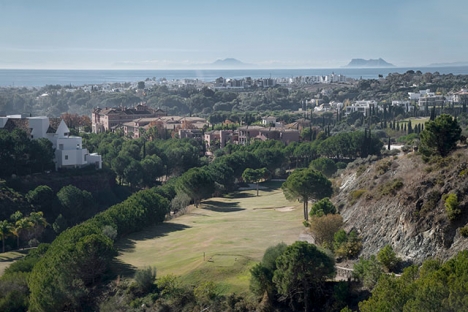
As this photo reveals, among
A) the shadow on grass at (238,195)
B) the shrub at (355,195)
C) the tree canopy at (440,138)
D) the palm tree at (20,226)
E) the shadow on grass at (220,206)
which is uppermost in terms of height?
the tree canopy at (440,138)

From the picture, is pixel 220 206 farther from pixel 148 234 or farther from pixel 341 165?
pixel 341 165

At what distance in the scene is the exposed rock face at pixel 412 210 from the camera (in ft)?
107

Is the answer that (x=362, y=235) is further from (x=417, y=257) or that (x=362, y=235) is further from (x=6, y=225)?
(x=6, y=225)

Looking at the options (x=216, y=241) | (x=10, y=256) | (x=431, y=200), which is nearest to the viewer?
(x=431, y=200)

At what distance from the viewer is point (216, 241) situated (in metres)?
42.8

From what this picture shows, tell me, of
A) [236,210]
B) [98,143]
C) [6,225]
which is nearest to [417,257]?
[236,210]

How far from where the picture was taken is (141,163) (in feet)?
236

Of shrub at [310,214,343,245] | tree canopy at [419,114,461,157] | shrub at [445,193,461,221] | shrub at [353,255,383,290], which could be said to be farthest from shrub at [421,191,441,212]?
shrub at [310,214,343,245]

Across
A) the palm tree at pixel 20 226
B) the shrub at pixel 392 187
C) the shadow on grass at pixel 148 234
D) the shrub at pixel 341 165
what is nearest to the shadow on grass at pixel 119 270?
the shadow on grass at pixel 148 234

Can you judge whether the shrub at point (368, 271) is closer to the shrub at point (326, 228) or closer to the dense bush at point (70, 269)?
the shrub at point (326, 228)

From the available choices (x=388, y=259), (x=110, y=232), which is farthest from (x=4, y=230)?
(x=388, y=259)

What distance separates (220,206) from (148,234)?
13.7 metres

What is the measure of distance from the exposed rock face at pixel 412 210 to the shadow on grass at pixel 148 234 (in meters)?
12.6

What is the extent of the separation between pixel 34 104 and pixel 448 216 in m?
166
